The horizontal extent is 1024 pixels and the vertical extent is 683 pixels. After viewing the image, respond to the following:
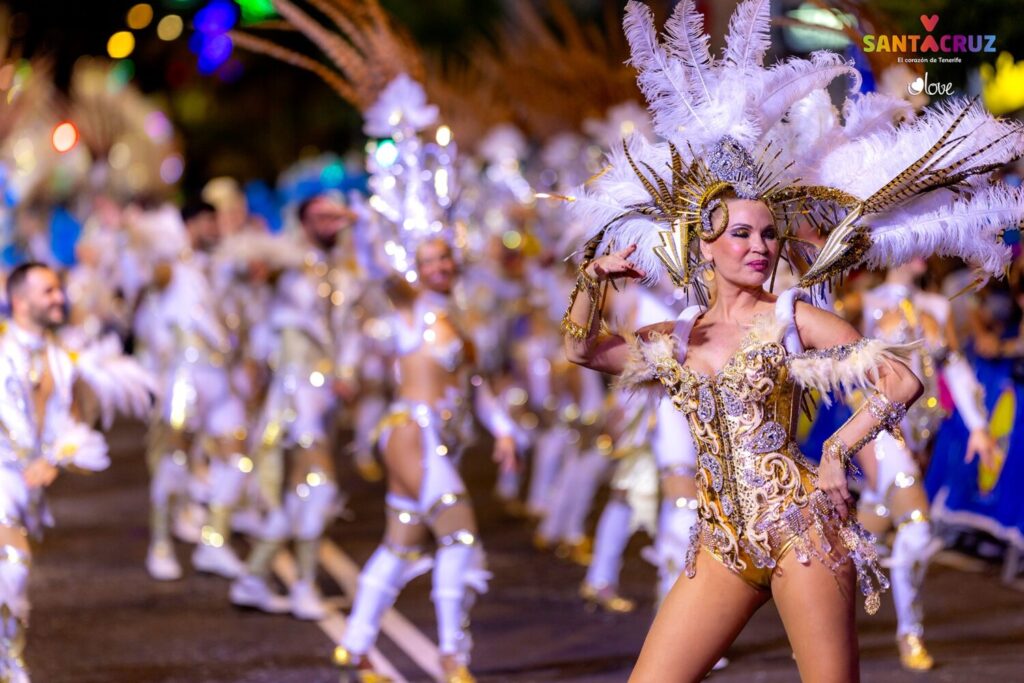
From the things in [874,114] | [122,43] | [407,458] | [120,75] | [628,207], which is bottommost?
[407,458]

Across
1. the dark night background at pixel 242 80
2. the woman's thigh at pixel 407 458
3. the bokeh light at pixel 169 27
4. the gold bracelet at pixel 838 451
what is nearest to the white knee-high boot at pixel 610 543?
the woman's thigh at pixel 407 458

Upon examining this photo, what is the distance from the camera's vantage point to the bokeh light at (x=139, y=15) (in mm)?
27411

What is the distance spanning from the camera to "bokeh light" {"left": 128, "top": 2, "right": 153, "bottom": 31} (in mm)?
27411

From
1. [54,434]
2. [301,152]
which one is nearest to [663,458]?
[54,434]

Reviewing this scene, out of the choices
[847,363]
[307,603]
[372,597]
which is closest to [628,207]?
[847,363]

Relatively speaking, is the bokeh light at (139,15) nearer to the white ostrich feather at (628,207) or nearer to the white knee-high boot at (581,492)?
the white knee-high boot at (581,492)

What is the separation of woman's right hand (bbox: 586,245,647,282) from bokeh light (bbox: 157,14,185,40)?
81.7 feet

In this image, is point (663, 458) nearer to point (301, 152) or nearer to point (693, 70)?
point (693, 70)

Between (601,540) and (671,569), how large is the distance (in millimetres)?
1301

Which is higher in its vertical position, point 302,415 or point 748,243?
point 748,243

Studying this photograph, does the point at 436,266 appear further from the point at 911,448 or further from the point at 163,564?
the point at 163,564

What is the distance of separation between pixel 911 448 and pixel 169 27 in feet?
81.3

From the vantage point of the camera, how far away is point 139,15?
2756cm

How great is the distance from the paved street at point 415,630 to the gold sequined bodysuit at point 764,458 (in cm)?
261
